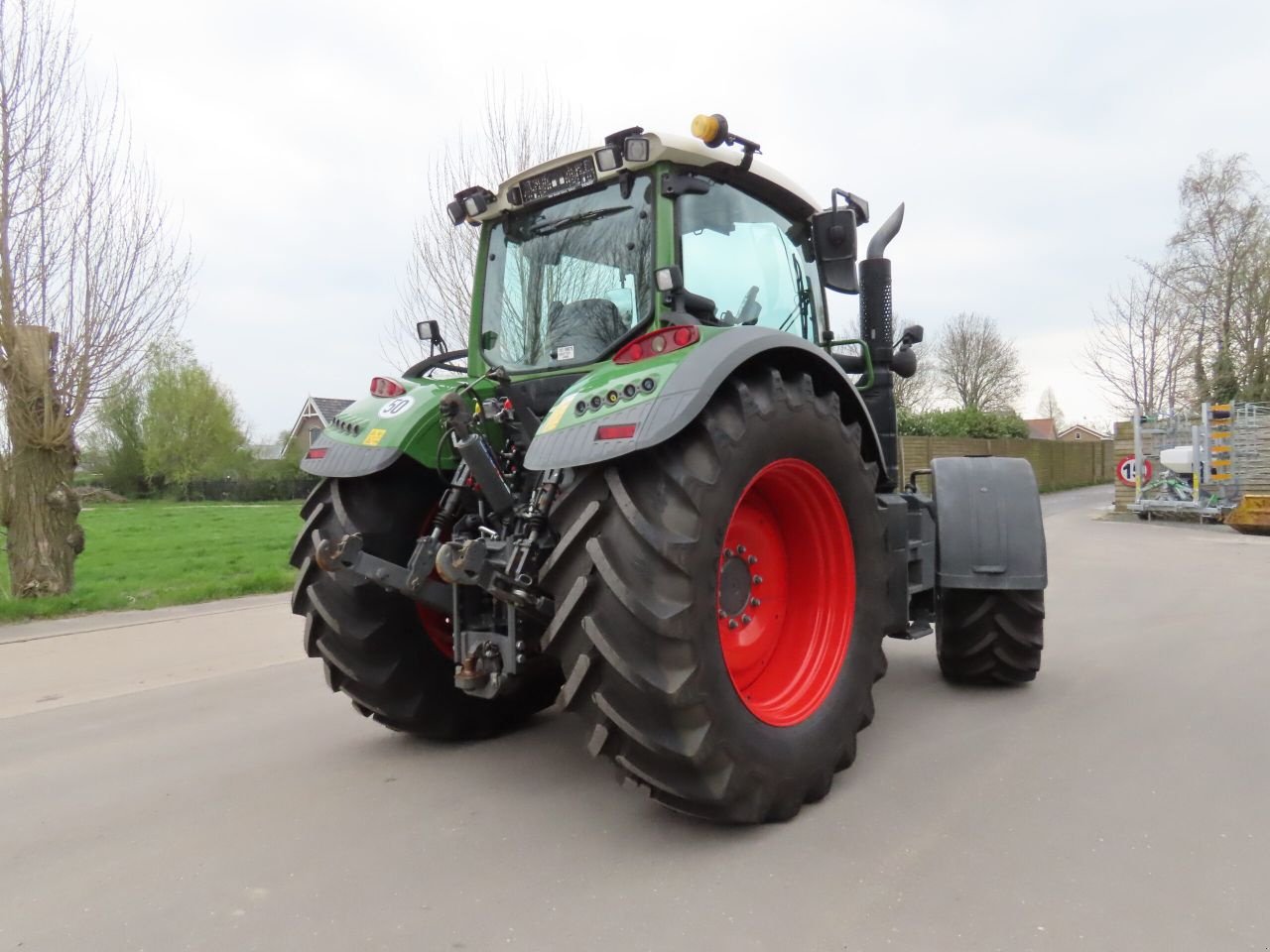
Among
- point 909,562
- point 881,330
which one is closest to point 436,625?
point 909,562

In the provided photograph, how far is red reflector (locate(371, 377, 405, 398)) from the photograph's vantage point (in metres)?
3.74

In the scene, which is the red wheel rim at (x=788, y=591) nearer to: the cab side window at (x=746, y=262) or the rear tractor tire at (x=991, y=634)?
the cab side window at (x=746, y=262)

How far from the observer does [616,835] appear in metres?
2.78

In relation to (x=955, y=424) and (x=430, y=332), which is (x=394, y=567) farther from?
(x=955, y=424)

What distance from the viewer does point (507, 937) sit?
219 cm

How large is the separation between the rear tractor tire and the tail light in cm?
233

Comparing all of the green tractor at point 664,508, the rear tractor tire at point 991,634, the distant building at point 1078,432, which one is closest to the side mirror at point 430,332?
the green tractor at point 664,508

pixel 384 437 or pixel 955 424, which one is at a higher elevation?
pixel 955 424

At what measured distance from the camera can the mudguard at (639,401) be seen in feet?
8.32

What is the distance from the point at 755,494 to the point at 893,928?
1.55 m

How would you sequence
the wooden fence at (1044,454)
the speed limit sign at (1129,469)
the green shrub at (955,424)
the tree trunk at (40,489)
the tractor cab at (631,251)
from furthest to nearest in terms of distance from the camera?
the green shrub at (955,424) < the wooden fence at (1044,454) < the speed limit sign at (1129,469) < the tree trunk at (40,489) < the tractor cab at (631,251)

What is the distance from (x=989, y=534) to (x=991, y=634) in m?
0.53

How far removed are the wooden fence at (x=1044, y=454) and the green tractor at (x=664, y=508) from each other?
14.8 m

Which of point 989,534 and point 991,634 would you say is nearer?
point 989,534
